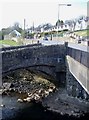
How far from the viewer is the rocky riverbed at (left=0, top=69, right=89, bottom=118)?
1344 inches

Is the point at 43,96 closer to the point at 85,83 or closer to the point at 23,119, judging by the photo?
the point at 23,119

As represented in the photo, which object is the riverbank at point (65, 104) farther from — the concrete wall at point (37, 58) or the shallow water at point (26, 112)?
the concrete wall at point (37, 58)

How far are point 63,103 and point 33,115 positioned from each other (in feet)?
14.3

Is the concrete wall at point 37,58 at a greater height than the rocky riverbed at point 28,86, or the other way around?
the concrete wall at point 37,58

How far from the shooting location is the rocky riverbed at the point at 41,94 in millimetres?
34125

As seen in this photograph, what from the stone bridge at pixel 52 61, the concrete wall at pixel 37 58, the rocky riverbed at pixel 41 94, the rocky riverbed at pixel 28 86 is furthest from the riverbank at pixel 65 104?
the concrete wall at pixel 37 58

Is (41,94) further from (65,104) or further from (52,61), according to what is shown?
(65,104)

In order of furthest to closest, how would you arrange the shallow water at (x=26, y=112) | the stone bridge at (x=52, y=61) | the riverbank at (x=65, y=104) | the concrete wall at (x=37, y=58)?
the riverbank at (x=65, y=104), the stone bridge at (x=52, y=61), the concrete wall at (x=37, y=58), the shallow water at (x=26, y=112)

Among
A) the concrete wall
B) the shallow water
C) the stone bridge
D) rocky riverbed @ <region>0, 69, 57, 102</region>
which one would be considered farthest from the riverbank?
the concrete wall

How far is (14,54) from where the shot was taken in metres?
33.0

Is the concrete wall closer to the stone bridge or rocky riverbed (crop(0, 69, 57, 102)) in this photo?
the stone bridge

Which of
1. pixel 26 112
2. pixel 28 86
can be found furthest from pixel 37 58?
pixel 28 86

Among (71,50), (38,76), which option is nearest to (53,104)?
(71,50)

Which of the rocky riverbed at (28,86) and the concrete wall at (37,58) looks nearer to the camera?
the concrete wall at (37,58)
